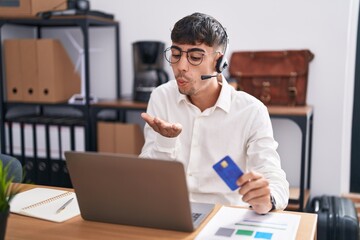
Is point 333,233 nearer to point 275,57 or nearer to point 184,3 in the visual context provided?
point 275,57

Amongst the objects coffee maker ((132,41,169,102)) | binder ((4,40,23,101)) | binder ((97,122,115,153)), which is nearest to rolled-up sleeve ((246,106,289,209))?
coffee maker ((132,41,169,102))

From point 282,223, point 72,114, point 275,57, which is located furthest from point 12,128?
point 282,223

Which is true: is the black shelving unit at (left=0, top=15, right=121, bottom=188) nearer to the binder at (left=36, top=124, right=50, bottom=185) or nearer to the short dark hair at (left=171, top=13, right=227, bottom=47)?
the binder at (left=36, top=124, right=50, bottom=185)

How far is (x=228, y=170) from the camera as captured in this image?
971 millimetres

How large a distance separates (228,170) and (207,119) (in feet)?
1.96

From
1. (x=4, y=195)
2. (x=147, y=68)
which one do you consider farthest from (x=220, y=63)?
(x=147, y=68)

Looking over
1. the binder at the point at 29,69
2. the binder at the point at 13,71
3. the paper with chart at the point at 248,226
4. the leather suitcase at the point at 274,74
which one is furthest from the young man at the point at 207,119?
the binder at the point at 13,71

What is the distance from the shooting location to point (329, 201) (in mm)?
2473

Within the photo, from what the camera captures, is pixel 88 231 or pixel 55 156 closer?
pixel 88 231

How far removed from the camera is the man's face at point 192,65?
4.84 feet

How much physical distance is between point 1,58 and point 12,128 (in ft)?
1.57

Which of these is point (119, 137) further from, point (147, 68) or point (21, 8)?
point (21, 8)

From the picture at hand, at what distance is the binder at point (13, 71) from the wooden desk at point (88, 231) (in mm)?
2046

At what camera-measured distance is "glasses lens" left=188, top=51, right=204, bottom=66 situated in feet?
4.86
